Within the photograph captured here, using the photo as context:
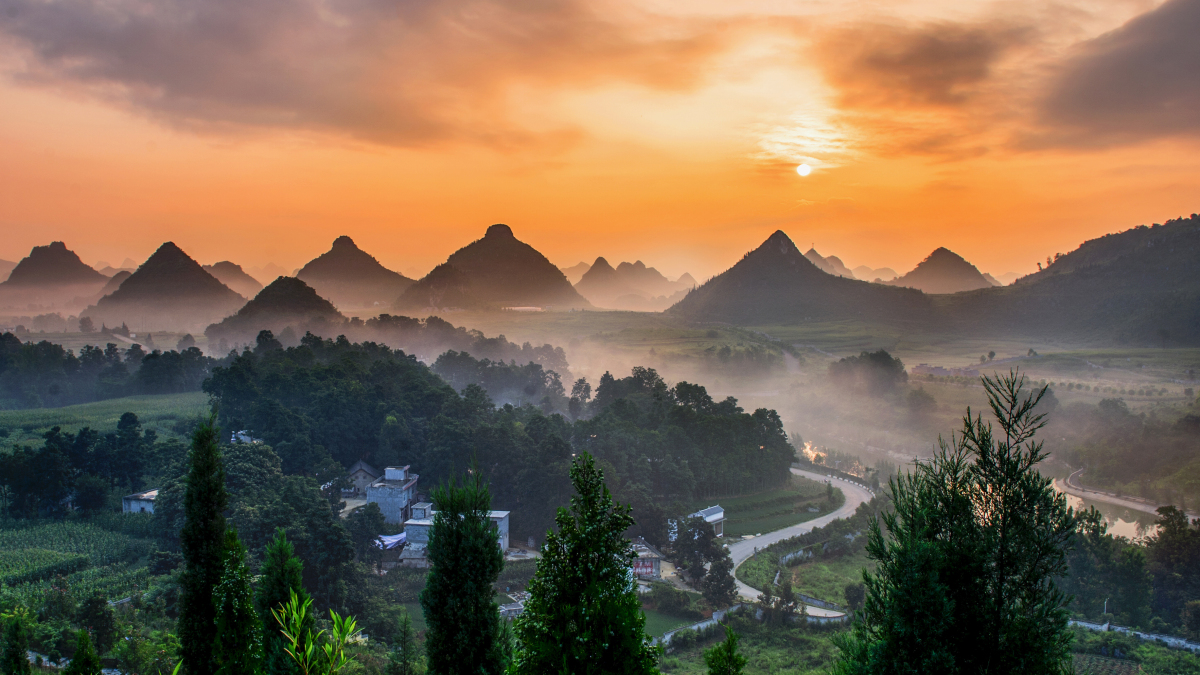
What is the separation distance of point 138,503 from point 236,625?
18.2 m

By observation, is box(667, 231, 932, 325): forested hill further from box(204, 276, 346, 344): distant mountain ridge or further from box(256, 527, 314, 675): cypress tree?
box(256, 527, 314, 675): cypress tree

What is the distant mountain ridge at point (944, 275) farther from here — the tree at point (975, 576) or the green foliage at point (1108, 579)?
the tree at point (975, 576)

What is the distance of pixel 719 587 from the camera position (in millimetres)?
17781

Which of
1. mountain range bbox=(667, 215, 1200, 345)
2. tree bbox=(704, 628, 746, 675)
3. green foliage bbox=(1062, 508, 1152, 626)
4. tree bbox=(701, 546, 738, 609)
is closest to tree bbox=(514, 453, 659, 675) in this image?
tree bbox=(704, 628, 746, 675)

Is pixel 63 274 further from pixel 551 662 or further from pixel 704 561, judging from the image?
pixel 551 662

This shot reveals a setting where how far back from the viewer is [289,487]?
18469 mm

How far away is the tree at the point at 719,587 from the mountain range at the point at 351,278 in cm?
8611

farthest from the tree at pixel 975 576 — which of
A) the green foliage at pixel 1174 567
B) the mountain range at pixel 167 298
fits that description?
the mountain range at pixel 167 298

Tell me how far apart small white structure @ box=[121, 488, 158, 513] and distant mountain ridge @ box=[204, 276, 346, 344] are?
4412cm

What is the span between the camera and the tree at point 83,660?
17.4 ft

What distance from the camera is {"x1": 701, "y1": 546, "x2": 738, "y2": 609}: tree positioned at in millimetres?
17688

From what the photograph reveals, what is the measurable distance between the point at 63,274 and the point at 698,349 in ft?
269

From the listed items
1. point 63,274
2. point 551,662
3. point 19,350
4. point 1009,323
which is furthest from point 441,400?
point 63,274

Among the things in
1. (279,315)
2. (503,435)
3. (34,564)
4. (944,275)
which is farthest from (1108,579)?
(944,275)
